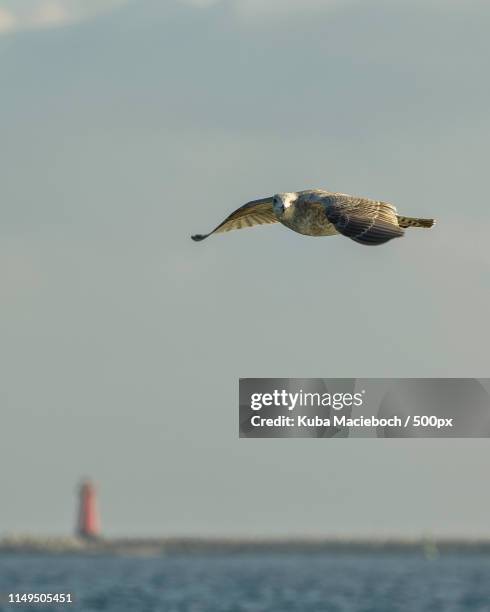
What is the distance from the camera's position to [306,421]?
35938 mm

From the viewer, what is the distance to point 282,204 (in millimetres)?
19828

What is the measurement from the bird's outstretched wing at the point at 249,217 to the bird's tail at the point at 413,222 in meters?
1.93

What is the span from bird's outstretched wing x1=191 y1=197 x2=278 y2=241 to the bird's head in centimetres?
100

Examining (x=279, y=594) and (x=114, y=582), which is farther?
(x=114, y=582)

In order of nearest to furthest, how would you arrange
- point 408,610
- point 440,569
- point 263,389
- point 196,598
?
point 263,389 → point 408,610 → point 196,598 → point 440,569

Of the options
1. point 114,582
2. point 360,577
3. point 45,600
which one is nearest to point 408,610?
point 45,600

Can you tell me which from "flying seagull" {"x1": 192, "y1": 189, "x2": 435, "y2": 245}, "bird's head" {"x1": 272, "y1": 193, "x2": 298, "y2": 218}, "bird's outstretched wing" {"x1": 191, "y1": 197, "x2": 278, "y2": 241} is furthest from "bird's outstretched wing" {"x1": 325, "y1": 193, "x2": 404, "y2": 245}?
"bird's outstretched wing" {"x1": 191, "y1": 197, "x2": 278, "y2": 241}

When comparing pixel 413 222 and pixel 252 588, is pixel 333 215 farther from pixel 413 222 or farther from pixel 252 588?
pixel 252 588

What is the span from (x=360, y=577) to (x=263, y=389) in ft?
462

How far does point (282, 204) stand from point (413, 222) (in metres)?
1.82

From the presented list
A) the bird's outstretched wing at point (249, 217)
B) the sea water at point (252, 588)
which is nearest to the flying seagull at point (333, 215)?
the bird's outstretched wing at point (249, 217)

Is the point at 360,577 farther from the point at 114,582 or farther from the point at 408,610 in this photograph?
the point at 408,610

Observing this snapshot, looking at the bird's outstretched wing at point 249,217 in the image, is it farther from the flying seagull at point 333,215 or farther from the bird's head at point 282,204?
the bird's head at point 282,204

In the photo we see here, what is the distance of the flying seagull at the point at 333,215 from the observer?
1831 cm
